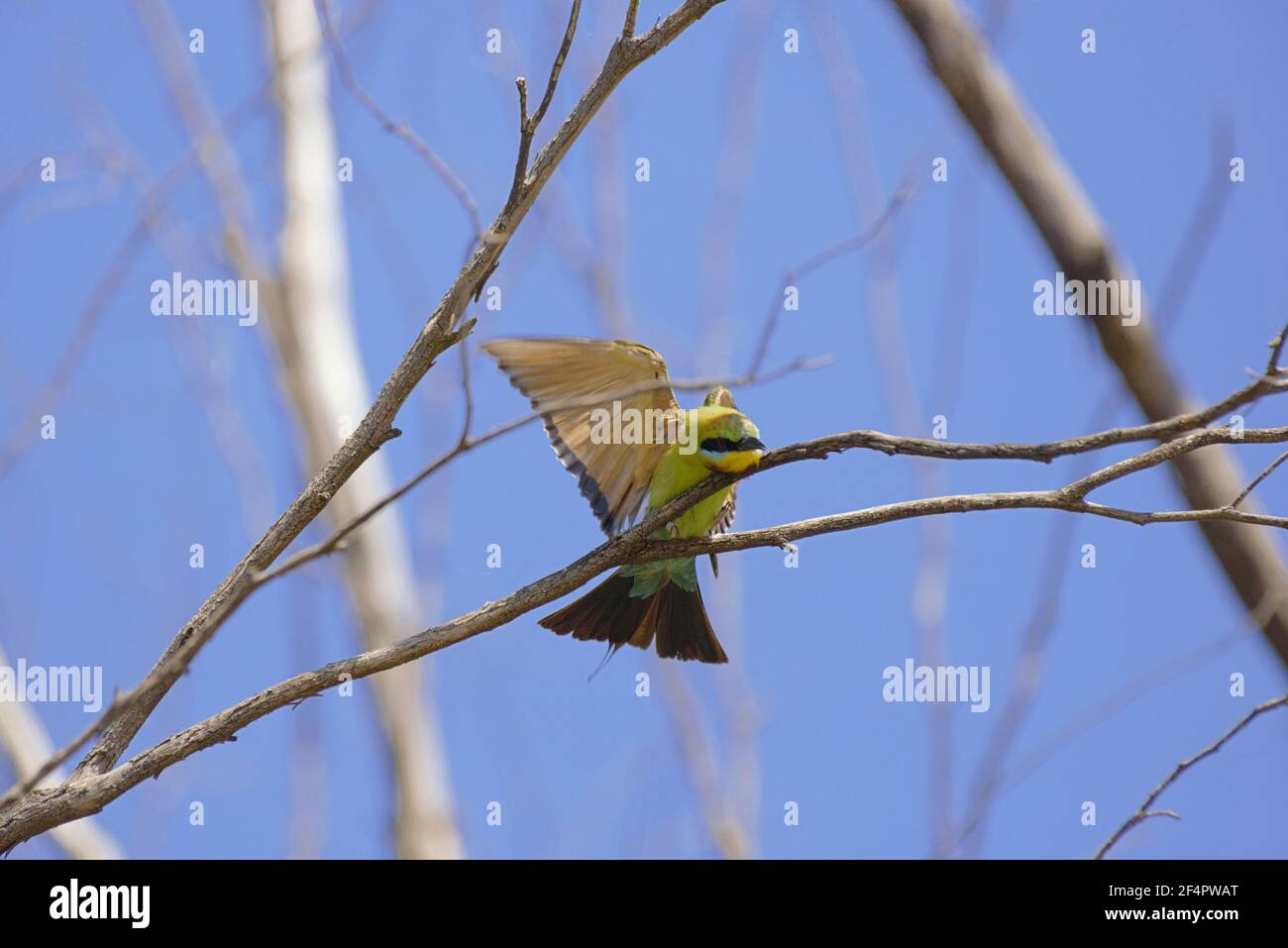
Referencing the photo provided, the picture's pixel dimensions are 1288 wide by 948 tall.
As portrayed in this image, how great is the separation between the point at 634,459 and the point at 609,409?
173 mm

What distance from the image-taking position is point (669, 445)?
3.50 metres

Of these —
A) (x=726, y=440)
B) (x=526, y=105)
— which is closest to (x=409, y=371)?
(x=526, y=105)

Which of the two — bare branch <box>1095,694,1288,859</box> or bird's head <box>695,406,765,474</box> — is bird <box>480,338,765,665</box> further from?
bare branch <box>1095,694,1288,859</box>

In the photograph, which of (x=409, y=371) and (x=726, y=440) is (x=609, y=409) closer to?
(x=726, y=440)

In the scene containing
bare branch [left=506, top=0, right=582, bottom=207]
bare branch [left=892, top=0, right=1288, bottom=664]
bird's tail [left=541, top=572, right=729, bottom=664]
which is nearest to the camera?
bare branch [left=506, top=0, right=582, bottom=207]

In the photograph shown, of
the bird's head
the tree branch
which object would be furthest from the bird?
the tree branch

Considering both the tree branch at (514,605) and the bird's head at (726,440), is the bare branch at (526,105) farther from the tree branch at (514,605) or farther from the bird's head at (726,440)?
the bird's head at (726,440)

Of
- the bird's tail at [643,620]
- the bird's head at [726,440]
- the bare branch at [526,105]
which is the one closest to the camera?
the bare branch at [526,105]

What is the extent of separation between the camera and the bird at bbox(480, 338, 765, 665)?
129 inches

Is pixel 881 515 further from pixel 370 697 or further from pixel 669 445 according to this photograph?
pixel 370 697

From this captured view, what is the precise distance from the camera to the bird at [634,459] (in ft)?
10.8

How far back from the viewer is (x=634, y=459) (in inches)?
139

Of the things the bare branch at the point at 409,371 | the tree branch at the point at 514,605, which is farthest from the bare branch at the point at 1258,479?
the bare branch at the point at 409,371
